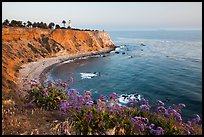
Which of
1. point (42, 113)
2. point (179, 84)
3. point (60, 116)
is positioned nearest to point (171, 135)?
point (60, 116)

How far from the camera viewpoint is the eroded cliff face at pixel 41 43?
51.5 m

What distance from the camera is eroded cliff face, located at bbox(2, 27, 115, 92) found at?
51531mm

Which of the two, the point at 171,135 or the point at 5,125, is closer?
the point at 171,135

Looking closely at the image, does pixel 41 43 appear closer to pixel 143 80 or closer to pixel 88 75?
pixel 88 75

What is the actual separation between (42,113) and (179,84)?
30682 mm

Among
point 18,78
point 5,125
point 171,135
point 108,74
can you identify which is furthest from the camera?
point 108,74

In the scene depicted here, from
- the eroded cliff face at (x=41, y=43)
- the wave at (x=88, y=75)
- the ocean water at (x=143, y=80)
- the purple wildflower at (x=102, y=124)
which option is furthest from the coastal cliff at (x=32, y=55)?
the wave at (x=88, y=75)

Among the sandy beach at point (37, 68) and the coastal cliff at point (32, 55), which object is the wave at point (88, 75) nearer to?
the sandy beach at point (37, 68)

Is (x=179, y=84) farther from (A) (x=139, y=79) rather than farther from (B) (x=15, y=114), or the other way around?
(B) (x=15, y=114)

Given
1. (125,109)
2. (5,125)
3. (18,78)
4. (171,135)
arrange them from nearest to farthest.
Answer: (171,135), (5,125), (125,109), (18,78)

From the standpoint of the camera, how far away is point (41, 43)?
Answer: 65.4 metres

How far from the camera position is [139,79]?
41.8 metres

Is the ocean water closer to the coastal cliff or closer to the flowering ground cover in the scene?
the coastal cliff

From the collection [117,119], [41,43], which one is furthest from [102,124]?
[41,43]
